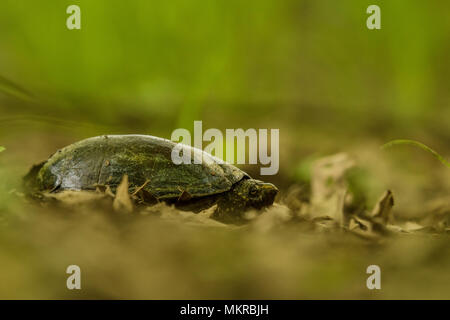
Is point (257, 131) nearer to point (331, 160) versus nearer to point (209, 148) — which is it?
point (209, 148)

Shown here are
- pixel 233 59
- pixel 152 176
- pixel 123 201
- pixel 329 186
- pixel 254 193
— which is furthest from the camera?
pixel 233 59

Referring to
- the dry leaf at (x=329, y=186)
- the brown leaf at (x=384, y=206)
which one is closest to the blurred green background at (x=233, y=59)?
the dry leaf at (x=329, y=186)

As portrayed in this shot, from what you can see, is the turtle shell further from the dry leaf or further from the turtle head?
the dry leaf

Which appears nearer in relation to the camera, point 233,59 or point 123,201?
point 123,201

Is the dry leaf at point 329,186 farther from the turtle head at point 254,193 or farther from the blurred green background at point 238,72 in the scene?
the blurred green background at point 238,72

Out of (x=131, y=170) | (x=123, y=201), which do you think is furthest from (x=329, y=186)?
(x=123, y=201)

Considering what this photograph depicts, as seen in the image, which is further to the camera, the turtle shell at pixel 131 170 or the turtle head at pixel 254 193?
the turtle head at pixel 254 193

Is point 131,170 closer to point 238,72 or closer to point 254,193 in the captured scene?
point 254,193

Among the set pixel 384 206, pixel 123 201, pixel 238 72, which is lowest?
pixel 384 206

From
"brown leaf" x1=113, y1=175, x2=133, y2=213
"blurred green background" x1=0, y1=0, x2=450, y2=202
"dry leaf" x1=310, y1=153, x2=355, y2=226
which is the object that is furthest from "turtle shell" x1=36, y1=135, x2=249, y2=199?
"blurred green background" x1=0, y1=0, x2=450, y2=202
